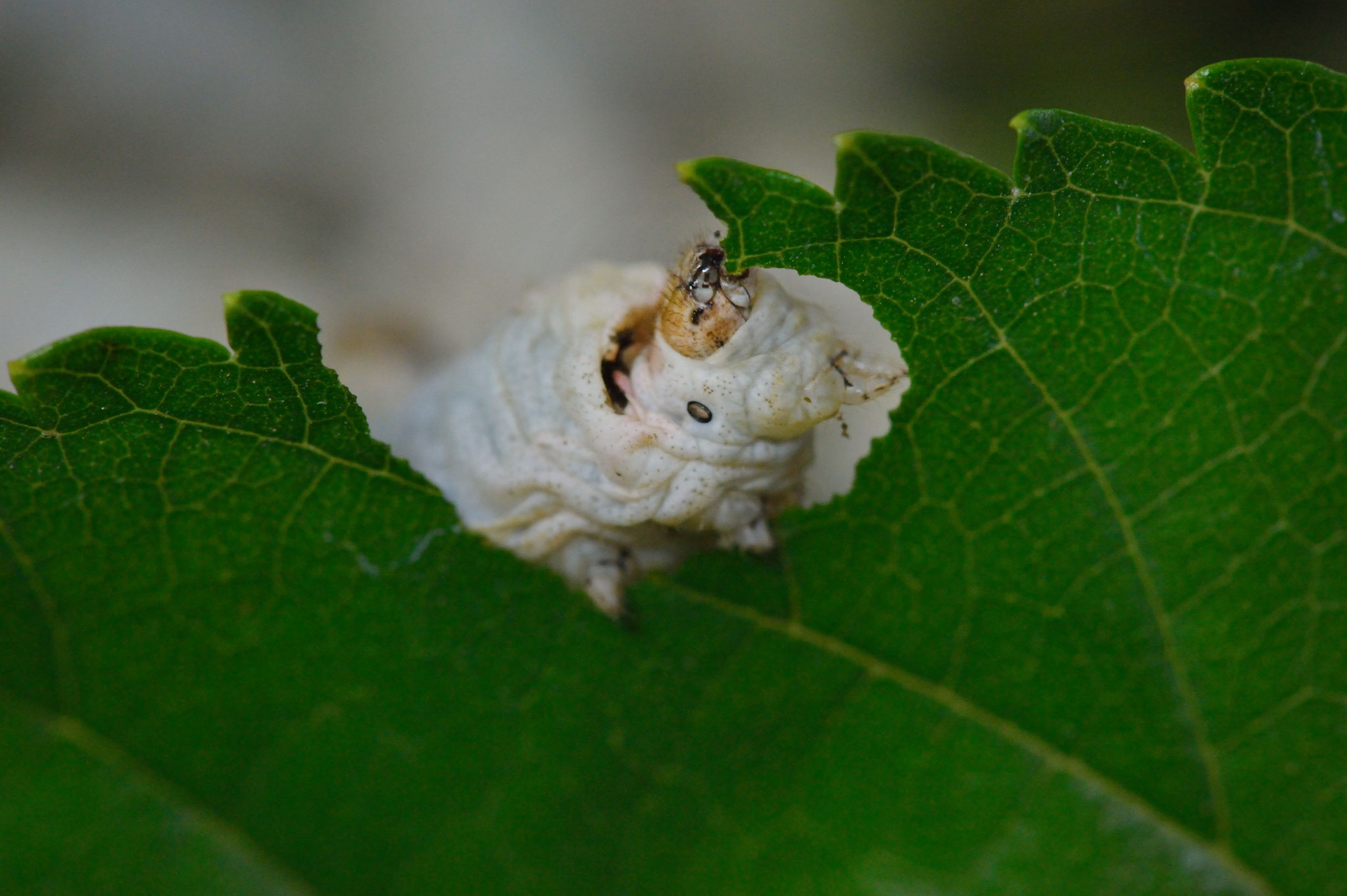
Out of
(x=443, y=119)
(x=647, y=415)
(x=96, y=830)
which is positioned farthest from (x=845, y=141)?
(x=443, y=119)

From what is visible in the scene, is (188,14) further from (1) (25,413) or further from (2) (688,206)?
(1) (25,413)

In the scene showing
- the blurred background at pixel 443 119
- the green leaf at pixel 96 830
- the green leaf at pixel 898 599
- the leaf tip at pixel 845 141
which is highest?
the blurred background at pixel 443 119

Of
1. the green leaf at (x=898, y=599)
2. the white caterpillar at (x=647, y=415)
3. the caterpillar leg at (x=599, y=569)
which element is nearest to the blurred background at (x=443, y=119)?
the white caterpillar at (x=647, y=415)

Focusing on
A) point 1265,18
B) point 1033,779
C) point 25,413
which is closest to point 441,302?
point 25,413

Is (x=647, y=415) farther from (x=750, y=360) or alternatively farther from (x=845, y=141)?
(x=845, y=141)

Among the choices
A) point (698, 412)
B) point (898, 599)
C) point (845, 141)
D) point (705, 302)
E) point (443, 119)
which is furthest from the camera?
point (443, 119)

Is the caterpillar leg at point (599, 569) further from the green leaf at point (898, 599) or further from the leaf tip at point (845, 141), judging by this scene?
the leaf tip at point (845, 141)
